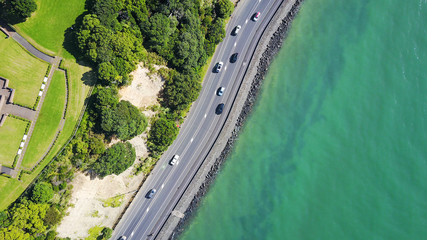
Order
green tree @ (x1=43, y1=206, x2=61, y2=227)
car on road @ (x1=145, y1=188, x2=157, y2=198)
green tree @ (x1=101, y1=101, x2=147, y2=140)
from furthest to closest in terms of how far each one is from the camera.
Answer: car on road @ (x1=145, y1=188, x2=157, y2=198), green tree @ (x1=101, y1=101, x2=147, y2=140), green tree @ (x1=43, y1=206, x2=61, y2=227)

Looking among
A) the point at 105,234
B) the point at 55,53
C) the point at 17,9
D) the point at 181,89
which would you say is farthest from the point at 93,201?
the point at 17,9

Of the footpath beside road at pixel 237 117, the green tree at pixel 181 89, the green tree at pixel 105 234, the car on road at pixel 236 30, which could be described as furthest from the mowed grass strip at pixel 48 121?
the car on road at pixel 236 30

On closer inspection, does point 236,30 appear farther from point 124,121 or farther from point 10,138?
point 10,138

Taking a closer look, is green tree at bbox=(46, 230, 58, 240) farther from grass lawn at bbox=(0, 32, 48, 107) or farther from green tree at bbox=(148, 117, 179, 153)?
grass lawn at bbox=(0, 32, 48, 107)

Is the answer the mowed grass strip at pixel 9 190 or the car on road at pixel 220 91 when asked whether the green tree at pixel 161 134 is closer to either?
the car on road at pixel 220 91

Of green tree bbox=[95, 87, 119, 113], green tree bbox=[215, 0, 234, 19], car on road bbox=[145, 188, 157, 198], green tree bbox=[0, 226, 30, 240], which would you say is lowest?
green tree bbox=[0, 226, 30, 240]

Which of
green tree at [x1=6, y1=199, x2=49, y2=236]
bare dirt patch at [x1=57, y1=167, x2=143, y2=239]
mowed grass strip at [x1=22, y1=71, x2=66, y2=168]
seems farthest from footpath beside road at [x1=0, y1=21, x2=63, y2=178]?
bare dirt patch at [x1=57, y1=167, x2=143, y2=239]
